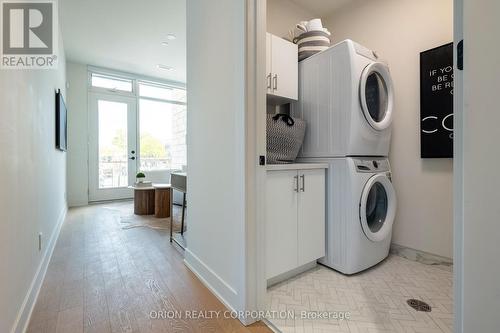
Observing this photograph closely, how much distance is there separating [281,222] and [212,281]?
620mm

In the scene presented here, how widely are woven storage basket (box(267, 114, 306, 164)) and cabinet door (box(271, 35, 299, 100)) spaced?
27 centimetres

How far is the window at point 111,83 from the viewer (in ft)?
15.8

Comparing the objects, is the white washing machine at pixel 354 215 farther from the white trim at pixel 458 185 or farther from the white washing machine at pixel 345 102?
the white trim at pixel 458 185

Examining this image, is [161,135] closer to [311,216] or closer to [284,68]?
[284,68]

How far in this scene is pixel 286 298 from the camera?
1557mm

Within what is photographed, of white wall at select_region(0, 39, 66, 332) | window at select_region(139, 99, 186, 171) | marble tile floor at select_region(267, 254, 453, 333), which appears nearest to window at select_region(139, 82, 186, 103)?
window at select_region(139, 99, 186, 171)

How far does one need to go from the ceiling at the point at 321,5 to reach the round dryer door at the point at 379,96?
1046mm

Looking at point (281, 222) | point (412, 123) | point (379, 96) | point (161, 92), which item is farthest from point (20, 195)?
point (161, 92)

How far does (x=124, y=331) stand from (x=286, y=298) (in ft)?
3.08

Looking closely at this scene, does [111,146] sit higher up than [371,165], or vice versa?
[111,146]

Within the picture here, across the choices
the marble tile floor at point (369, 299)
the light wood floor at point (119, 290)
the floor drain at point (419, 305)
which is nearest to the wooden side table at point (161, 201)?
the light wood floor at point (119, 290)

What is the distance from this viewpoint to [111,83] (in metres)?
4.98

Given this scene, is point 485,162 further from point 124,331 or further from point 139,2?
point 139,2

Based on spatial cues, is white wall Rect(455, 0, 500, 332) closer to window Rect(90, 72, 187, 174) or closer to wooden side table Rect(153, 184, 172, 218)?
wooden side table Rect(153, 184, 172, 218)
